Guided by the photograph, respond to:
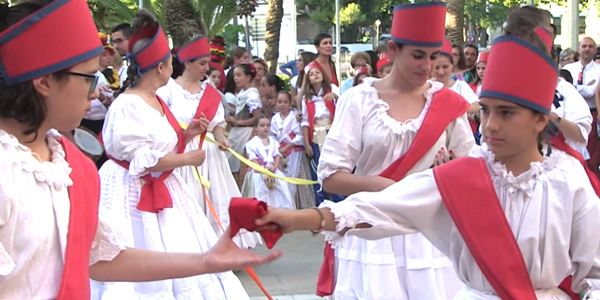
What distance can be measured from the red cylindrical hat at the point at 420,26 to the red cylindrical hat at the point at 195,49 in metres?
2.88

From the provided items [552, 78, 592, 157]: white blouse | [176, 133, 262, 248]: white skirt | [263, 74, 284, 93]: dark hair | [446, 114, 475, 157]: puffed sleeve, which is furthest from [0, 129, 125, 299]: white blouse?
[263, 74, 284, 93]: dark hair

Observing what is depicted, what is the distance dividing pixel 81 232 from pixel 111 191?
307 cm

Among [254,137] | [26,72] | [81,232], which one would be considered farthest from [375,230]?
[254,137]

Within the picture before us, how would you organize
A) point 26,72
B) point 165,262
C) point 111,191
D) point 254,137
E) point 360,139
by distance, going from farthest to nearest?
point 254,137 < point 111,191 < point 360,139 < point 165,262 < point 26,72

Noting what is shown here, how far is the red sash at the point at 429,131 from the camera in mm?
4277

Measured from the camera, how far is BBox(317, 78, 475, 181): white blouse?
4320mm

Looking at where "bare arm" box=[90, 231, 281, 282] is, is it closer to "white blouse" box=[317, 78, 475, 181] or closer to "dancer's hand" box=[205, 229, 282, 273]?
"dancer's hand" box=[205, 229, 282, 273]

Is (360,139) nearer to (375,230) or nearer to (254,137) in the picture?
(375,230)

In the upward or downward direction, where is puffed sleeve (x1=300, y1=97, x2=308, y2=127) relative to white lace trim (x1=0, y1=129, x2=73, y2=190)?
downward

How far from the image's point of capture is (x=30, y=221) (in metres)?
2.45

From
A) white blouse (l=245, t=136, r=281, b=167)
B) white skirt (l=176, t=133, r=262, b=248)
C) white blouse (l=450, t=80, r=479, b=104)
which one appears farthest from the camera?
white blouse (l=245, t=136, r=281, b=167)

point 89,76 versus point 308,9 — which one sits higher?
point 89,76

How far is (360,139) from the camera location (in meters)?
4.38

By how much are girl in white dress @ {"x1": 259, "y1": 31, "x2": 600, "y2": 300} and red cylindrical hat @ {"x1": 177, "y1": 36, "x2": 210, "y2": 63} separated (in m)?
4.19
